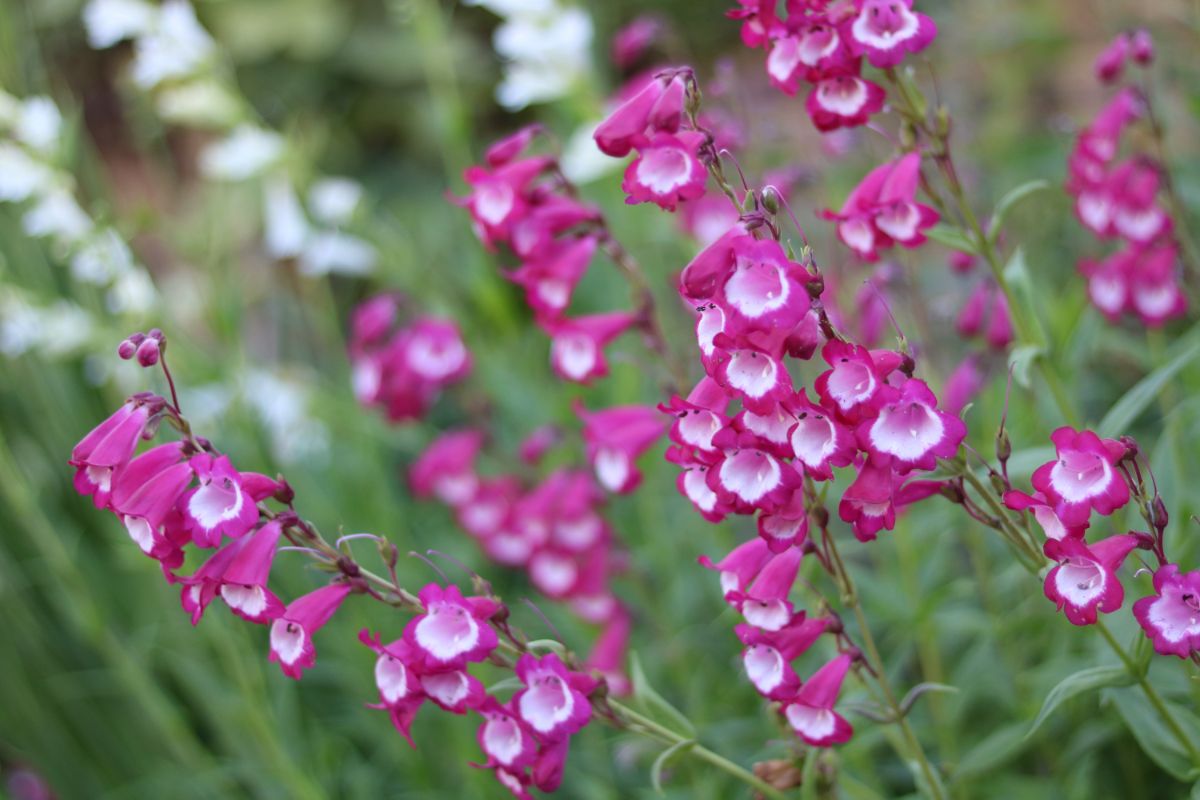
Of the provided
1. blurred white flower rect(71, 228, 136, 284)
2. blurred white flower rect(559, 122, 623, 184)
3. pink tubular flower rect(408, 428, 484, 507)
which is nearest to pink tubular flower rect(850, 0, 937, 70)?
blurred white flower rect(559, 122, 623, 184)

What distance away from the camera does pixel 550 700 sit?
105 centimetres

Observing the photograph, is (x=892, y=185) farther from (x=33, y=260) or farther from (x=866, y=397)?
(x=33, y=260)

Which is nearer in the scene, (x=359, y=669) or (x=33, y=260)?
(x=359, y=669)

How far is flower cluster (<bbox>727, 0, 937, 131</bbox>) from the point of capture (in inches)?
42.5

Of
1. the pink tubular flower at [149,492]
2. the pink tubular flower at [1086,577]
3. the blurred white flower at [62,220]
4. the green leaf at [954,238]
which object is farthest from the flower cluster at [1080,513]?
the blurred white flower at [62,220]

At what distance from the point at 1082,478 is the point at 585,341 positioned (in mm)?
743

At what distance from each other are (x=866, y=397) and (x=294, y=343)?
3526mm

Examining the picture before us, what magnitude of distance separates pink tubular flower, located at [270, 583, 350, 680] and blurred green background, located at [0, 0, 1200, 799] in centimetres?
59

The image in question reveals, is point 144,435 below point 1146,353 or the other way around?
the other way around

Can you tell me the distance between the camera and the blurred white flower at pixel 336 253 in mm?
2510

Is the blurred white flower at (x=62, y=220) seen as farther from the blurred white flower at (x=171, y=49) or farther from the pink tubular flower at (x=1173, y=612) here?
the pink tubular flower at (x=1173, y=612)

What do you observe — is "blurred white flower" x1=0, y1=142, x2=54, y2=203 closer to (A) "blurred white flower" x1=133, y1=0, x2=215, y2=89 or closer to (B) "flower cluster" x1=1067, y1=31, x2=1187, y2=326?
(A) "blurred white flower" x1=133, y1=0, x2=215, y2=89

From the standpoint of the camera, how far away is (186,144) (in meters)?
5.73

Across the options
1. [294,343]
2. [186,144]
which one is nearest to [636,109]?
[294,343]
